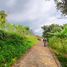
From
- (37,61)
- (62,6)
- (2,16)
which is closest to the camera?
(37,61)

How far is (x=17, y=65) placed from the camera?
648 inches

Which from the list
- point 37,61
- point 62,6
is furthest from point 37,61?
point 62,6

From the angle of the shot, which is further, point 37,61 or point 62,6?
point 62,6

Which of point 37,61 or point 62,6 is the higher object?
point 62,6

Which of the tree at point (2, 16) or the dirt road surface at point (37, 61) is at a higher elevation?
the tree at point (2, 16)

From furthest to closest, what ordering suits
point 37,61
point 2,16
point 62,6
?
point 2,16
point 62,6
point 37,61

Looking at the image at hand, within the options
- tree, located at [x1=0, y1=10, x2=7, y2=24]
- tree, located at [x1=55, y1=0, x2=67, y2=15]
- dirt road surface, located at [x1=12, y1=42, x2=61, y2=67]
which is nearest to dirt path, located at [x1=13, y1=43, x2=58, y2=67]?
dirt road surface, located at [x1=12, y1=42, x2=61, y2=67]

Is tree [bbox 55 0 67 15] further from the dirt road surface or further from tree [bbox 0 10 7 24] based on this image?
tree [bbox 0 10 7 24]

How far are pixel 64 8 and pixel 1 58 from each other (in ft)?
30.8

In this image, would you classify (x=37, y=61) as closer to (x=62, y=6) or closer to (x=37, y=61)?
(x=37, y=61)

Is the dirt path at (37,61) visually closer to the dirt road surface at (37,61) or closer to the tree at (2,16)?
the dirt road surface at (37,61)

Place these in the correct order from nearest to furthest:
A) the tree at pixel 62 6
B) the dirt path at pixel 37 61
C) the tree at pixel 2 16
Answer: the dirt path at pixel 37 61 < the tree at pixel 62 6 < the tree at pixel 2 16

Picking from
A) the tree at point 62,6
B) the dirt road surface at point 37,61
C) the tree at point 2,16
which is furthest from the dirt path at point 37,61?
the tree at point 2,16

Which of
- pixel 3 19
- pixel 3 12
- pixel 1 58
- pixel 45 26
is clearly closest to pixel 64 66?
pixel 1 58
